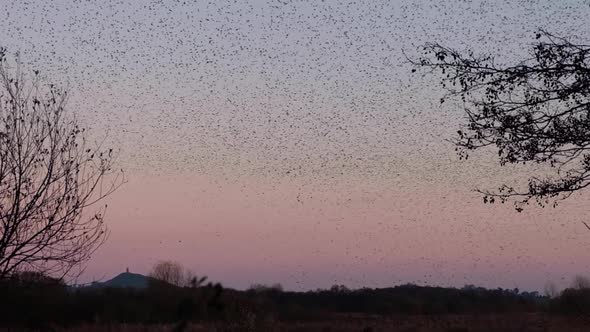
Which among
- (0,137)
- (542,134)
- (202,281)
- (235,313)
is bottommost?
(202,281)

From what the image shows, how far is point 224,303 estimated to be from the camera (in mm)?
2512

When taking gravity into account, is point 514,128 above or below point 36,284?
above

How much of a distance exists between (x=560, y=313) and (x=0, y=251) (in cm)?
3136

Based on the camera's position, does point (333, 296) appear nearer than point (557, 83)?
No

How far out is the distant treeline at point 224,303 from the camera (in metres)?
3.94

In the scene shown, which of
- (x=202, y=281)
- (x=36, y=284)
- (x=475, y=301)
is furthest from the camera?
(x=475, y=301)

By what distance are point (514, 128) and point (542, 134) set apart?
0.86 feet

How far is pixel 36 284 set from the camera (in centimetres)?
1090

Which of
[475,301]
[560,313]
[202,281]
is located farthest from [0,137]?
[475,301]

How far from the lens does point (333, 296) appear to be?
64.9m

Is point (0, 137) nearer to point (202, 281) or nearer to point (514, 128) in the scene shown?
point (514, 128)

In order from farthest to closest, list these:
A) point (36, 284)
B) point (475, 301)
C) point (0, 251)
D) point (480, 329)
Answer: point (475, 301) → point (480, 329) → point (36, 284) → point (0, 251)

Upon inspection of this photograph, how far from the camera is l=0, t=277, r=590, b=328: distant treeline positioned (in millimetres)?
3938

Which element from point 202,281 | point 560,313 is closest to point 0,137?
point 202,281
